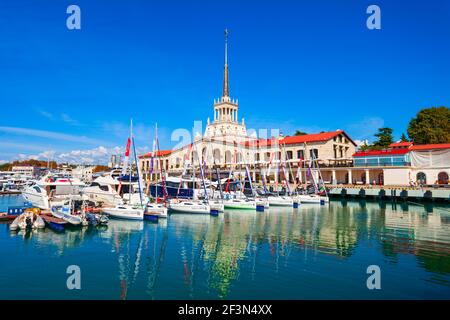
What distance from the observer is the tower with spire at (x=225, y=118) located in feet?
358

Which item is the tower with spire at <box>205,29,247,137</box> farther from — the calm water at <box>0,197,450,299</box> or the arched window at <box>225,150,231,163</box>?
the calm water at <box>0,197,450,299</box>

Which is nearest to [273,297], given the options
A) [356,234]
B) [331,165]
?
[356,234]

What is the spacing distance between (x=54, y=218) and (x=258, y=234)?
64.5ft

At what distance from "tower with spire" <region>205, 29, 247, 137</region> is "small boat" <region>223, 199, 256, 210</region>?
62154mm

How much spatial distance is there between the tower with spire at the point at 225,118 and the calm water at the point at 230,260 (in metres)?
78.5

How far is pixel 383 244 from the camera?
23.5m

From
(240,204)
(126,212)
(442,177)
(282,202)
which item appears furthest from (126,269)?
(442,177)

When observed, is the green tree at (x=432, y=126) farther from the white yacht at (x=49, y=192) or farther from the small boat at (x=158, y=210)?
the white yacht at (x=49, y=192)

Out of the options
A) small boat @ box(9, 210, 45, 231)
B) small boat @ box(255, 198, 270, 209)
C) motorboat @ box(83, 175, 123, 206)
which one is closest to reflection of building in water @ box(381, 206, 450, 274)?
small boat @ box(255, 198, 270, 209)

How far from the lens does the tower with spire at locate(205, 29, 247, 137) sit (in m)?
109

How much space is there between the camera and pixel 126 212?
110ft

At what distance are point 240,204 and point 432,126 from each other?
5374cm

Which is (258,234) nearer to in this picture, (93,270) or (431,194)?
(93,270)

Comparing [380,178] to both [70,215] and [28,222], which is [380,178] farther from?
[28,222]
